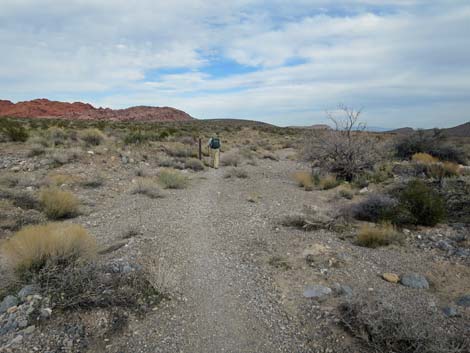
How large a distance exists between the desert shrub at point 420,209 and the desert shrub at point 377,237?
966 millimetres

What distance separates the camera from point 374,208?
777 centimetres

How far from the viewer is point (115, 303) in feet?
12.9

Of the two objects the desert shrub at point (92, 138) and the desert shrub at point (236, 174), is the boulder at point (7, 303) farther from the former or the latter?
the desert shrub at point (92, 138)

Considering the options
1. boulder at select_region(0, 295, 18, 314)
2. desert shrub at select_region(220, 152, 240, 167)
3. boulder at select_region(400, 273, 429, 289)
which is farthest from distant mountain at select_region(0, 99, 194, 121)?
boulder at select_region(400, 273, 429, 289)

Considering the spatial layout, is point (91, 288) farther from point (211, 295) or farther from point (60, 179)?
point (60, 179)

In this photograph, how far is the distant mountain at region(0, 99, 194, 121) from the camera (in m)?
92.5

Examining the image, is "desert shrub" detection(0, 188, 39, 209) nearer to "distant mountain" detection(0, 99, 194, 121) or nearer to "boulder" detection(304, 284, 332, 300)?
"boulder" detection(304, 284, 332, 300)

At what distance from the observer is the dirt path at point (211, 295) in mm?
3457

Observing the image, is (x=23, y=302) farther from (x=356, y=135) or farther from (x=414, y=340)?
(x=356, y=135)

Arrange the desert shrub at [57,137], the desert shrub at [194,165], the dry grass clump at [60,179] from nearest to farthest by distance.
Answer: the dry grass clump at [60,179] → the desert shrub at [194,165] → the desert shrub at [57,137]

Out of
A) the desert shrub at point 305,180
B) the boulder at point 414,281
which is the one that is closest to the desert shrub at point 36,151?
the desert shrub at point 305,180

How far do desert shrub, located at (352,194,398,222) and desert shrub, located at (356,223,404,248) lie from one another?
3.64 ft

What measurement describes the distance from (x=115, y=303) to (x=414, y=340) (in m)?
3.28

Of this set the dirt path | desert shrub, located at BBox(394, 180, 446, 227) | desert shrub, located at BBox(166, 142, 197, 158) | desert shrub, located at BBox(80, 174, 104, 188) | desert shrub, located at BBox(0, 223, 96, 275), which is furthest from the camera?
desert shrub, located at BBox(166, 142, 197, 158)
